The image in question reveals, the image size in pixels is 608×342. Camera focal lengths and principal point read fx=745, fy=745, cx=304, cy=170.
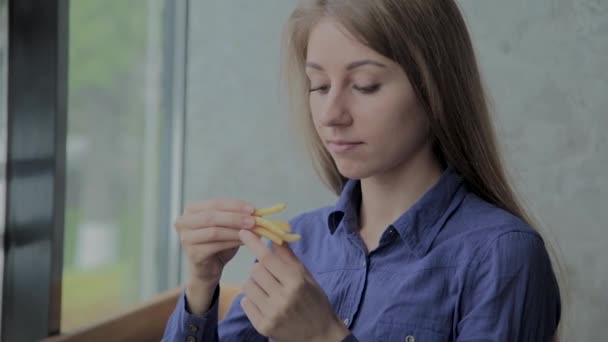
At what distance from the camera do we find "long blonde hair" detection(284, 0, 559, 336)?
1.03 meters

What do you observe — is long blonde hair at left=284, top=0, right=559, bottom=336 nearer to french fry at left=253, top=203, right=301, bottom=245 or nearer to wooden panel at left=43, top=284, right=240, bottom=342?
french fry at left=253, top=203, right=301, bottom=245

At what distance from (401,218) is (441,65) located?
0.23 meters

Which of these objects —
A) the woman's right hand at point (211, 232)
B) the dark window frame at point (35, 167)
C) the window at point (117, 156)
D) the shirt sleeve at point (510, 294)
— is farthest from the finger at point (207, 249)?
the window at point (117, 156)

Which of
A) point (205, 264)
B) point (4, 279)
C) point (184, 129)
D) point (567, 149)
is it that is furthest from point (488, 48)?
point (4, 279)

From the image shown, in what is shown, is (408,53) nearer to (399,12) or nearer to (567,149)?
(399,12)

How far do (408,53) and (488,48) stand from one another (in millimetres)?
1029

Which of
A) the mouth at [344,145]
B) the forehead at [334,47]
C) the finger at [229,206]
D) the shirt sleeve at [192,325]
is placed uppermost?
the forehead at [334,47]

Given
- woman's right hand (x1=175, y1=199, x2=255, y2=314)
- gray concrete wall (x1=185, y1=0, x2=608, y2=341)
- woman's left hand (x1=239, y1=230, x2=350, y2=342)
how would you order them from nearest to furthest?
woman's left hand (x1=239, y1=230, x2=350, y2=342) → woman's right hand (x1=175, y1=199, x2=255, y2=314) → gray concrete wall (x1=185, y1=0, x2=608, y2=341)

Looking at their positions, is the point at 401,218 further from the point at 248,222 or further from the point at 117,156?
the point at 117,156

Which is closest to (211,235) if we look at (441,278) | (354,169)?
(354,169)

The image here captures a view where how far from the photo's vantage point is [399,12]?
40.7 inches

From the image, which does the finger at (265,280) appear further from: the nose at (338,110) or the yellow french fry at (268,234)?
the nose at (338,110)

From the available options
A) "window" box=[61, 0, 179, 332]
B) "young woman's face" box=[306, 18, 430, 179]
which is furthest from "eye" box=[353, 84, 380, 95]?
"window" box=[61, 0, 179, 332]

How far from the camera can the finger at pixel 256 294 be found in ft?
3.20
